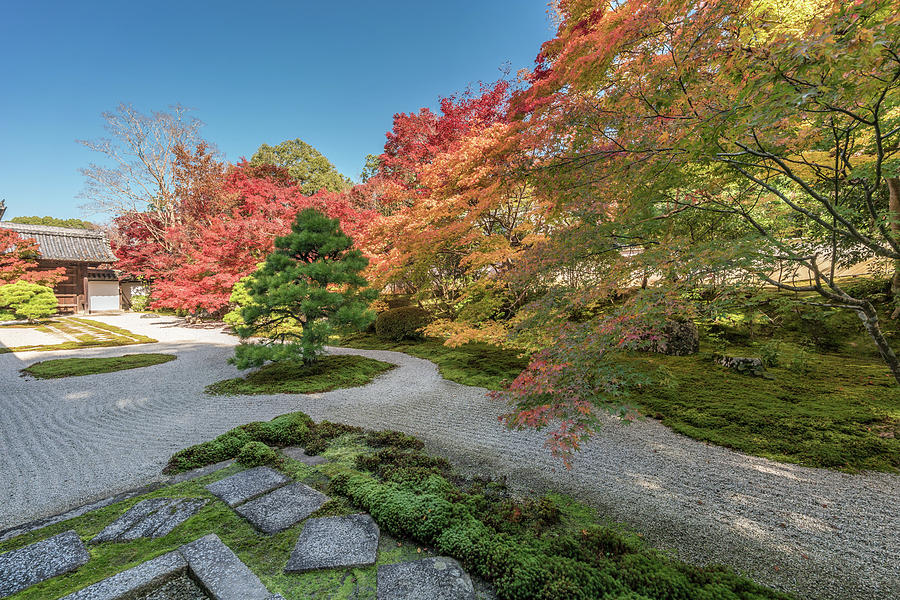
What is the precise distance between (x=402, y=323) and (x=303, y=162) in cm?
1453

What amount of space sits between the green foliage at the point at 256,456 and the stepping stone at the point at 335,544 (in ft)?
3.36

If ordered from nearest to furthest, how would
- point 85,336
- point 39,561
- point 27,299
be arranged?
1. point 39,561
2. point 85,336
3. point 27,299

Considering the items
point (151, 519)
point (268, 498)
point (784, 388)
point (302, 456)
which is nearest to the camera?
point (151, 519)

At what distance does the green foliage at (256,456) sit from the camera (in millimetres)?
2760

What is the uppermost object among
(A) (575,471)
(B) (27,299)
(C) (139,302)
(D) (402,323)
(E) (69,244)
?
(E) (69,244)

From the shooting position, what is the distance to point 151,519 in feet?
6.59

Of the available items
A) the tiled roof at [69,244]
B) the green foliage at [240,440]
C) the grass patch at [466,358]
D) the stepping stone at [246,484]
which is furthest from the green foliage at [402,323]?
the tiled roof at [69,244]

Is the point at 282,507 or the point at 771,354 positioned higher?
the point at 771,354

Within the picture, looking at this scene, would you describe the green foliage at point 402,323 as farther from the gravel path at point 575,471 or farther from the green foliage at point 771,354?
the green foliage at point 771,354

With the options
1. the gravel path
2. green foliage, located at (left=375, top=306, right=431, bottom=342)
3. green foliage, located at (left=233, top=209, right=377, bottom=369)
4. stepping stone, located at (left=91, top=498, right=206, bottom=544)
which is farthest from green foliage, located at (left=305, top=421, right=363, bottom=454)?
green foliage, located at (left=375, top=306, right=431, bottom=342)

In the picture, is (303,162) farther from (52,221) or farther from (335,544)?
(52,221)

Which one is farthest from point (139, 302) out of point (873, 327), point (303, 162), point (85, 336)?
point (873, 327)

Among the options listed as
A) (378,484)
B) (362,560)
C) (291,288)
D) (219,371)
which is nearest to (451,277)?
(291,288)

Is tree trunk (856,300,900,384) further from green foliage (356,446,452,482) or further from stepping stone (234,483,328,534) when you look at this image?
stepping stone (234,483,328,534)
